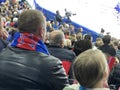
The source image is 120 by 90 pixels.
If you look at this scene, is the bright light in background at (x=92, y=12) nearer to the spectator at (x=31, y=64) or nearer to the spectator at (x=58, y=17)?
the spectator at (x=58, y=17)

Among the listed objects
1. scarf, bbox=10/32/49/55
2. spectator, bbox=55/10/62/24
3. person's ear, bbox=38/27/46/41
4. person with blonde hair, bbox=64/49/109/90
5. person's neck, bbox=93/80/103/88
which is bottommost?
spectator, bbox=55/10/62/24

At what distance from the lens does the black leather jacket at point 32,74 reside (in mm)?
2377

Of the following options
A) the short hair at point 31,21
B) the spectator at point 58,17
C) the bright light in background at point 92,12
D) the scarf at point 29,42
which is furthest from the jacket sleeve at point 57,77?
the bright light in background at point 92,12

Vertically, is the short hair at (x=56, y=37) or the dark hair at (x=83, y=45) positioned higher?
the short hair at (x=56, y=37)

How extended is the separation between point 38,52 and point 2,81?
0.94 feet

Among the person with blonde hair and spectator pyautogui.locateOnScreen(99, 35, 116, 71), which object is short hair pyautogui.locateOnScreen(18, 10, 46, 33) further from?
spectator pyautogui.locateOnScreen(99, 35, 116, 71)

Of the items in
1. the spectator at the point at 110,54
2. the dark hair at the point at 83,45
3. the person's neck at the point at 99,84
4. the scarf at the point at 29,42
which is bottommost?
the spectator at the point at 110,54

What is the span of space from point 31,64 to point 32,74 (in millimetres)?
65

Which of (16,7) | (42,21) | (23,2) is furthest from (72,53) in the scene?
(23,2)

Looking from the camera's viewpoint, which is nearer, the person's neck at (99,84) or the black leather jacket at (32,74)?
→ the person's neck at (99,84)

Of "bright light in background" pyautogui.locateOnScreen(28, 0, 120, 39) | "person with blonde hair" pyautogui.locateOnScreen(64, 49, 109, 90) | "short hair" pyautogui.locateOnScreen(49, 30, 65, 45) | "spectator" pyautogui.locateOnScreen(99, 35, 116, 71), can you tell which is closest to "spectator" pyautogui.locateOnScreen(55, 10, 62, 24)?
"bright light in background" pyautogui.locateOnScreen(28, 0, 120, 39)

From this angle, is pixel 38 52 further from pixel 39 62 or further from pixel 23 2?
pixel 23 2

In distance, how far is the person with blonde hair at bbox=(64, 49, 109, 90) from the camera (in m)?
2.06

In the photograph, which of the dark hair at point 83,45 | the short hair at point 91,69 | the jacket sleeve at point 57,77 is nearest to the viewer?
the short hair at point 91,69
